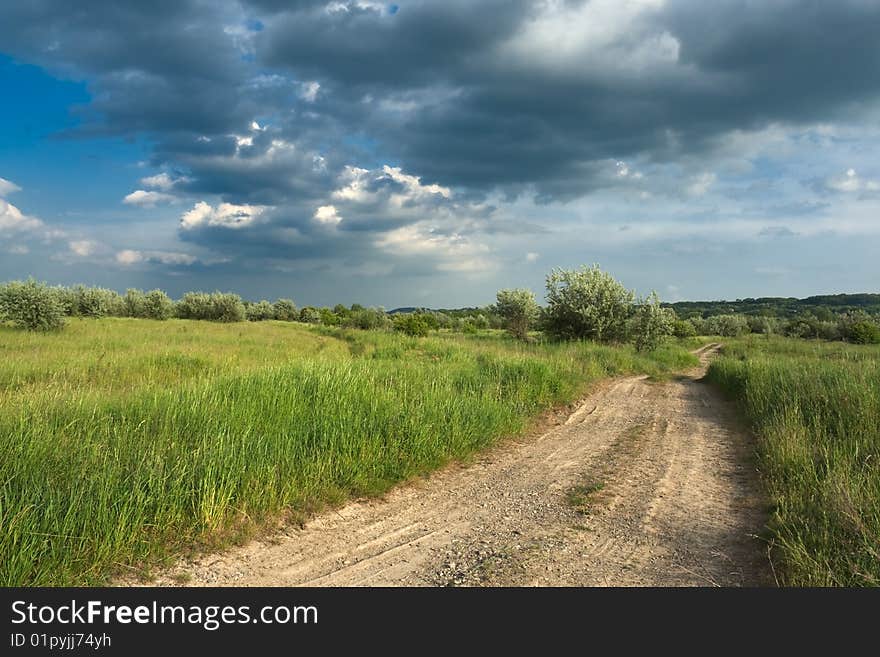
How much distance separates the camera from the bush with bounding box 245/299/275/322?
72.9 m

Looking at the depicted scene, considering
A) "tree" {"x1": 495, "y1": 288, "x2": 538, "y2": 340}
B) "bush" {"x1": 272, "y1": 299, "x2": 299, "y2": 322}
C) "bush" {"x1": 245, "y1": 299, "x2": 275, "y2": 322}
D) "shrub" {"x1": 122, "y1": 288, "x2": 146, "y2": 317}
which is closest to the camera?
"tree" {"x1": 495, "y1": 288, "x2": 538, "y2": 340}

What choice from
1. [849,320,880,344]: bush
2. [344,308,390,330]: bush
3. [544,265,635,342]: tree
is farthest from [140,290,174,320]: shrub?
[849,320,880,344]: bush

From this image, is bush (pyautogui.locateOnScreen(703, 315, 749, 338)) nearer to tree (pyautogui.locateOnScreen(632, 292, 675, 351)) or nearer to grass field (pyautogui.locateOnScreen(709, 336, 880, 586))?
tree (pyautogui.locateOnScreen(632, 292, 675, 351))

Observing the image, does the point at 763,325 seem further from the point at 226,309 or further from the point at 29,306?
the point at 29,306

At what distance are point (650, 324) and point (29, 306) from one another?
32776 millimetres

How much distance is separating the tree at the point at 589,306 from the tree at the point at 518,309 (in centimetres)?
675

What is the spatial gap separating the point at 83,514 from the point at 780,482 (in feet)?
24.6

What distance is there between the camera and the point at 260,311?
76.2m

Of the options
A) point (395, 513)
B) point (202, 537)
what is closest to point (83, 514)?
point (202, 537)

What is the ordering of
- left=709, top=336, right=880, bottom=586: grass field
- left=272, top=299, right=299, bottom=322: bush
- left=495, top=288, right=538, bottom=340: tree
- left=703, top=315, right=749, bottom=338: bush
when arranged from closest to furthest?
left=709, top=336, right=880, bottom=586: grass field
left=495, top=288, right=538, bottom=340: tree
left=703, top=315, right=749, bottom=338: bush
left=272, top=299, right=299, bottom=322: bush

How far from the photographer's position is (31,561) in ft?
11.2

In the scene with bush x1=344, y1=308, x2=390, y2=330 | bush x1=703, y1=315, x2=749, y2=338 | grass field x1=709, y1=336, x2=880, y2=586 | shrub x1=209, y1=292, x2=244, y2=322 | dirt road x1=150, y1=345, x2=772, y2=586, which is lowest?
dirt road x1=150, y1=345, x2=772, y2=586

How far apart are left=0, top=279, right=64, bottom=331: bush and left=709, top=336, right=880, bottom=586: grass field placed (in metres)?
30.3

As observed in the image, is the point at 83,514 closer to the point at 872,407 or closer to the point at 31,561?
the point at 31,561
